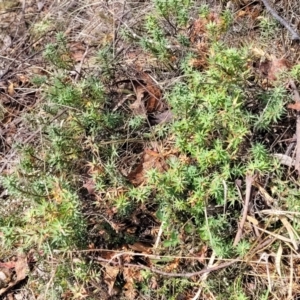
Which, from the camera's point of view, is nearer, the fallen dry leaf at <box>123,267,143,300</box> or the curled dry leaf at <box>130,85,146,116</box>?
the fallen dry leaf at <box>123,267,143,300</box>

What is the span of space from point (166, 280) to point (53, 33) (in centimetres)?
171

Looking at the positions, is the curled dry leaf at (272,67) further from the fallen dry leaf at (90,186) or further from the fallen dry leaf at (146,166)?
the fallen dry leaf at (90,186)

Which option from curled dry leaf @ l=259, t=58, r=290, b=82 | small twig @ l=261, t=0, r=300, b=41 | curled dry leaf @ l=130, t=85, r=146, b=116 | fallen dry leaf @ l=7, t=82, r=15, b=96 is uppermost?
small twig @ l=261, t=0, r=300, b=41

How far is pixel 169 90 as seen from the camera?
2.79 meters

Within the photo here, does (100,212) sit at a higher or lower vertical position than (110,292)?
higher

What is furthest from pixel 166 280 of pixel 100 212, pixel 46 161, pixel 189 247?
pixel 46 161

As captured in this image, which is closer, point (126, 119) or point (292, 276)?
point (292, 276)

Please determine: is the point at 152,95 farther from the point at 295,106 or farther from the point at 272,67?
the point at 295,106

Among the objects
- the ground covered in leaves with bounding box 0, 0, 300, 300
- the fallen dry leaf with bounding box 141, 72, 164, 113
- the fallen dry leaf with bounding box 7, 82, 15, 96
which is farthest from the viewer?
the fallen dry leaf with bounding box 7, 82, 15, 96

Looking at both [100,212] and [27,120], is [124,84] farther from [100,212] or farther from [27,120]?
[100,212]

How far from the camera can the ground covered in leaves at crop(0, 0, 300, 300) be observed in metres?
2.37

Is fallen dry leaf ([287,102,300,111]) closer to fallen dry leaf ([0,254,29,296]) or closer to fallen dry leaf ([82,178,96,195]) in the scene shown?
fallen dry leaf ([82,178,96,195])

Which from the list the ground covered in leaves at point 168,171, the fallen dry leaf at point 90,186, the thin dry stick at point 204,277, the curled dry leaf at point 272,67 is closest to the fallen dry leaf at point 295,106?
the ground covered in leaves at point 168,171

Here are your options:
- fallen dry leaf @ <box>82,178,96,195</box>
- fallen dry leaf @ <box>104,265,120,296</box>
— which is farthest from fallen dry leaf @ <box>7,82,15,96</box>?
fallen dry leaf @ <box>104,265,120,296</box>
